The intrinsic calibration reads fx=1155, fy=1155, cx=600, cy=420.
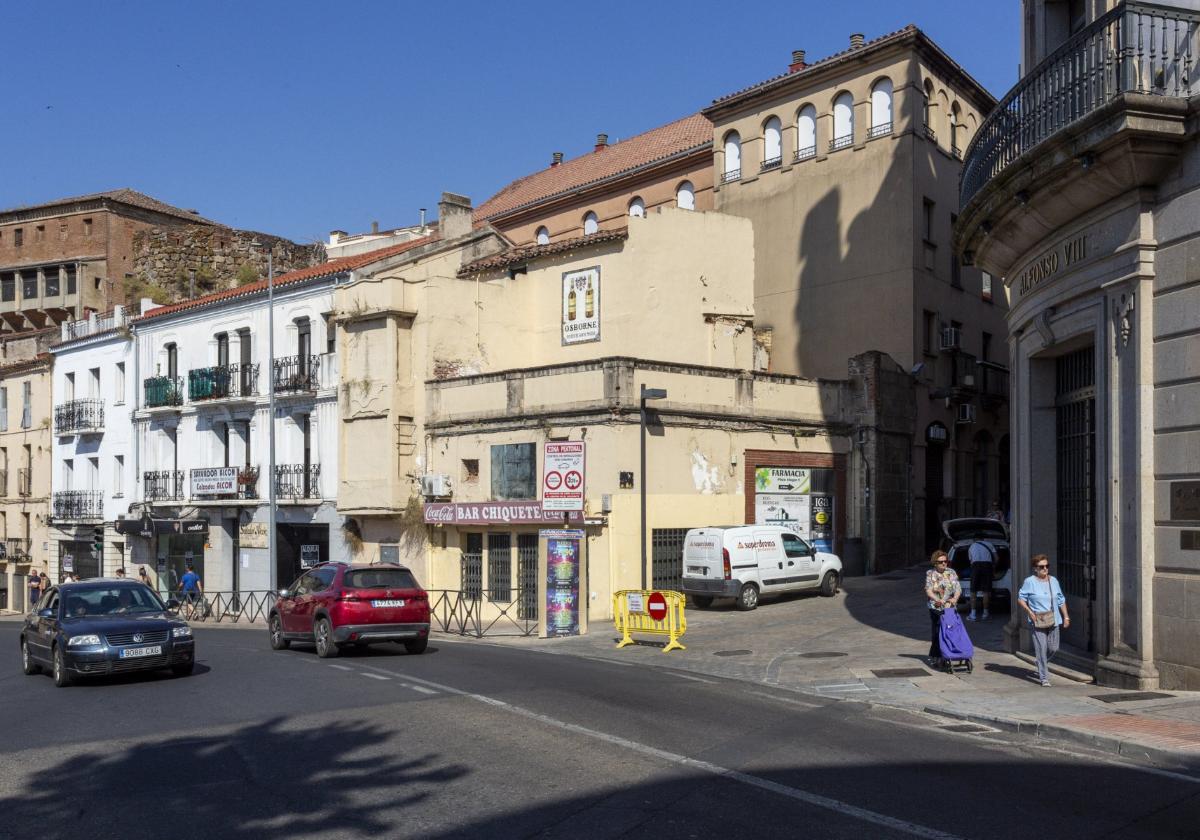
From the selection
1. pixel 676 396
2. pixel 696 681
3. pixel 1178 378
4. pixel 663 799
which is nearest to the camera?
pixel 663 799

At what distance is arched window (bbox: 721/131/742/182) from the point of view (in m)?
39.3

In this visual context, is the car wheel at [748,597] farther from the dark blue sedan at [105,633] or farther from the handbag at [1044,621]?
the dark blue sedan at [105,633]

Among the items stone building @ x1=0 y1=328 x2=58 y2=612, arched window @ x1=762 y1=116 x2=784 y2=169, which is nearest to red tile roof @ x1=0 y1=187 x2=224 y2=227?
stone building @ x1=0 y1=328 x2=58 y2=612

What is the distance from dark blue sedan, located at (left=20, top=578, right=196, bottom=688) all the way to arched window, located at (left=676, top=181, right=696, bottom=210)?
96.7 feet

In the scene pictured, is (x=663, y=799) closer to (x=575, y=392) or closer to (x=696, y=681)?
(x=696, y=681)

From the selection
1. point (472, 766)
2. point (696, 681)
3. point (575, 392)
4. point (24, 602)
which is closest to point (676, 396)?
point (575, 392)

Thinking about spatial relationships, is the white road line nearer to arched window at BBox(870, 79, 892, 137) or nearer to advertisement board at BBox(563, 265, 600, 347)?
advertisement board at BBox(563, 265, 600, 347)

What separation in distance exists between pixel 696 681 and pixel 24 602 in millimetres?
47232

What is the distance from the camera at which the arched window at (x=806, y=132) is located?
121 feet

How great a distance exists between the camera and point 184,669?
16859 mm

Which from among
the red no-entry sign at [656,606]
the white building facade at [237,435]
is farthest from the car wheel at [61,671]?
the white building facade at [237,435]

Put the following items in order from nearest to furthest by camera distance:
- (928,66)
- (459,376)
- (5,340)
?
(459,376) < (928,66) < (5,340)

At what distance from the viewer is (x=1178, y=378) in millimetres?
12633

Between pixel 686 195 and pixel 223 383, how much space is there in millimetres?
18235
